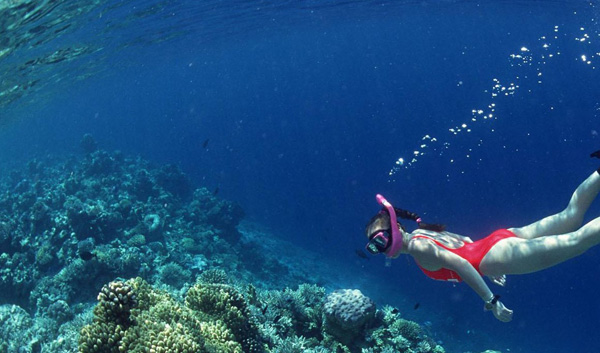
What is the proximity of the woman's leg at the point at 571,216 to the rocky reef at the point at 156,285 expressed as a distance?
3786mm

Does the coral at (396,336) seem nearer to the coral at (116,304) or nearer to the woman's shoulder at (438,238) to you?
the woman's shoulder at (438,238)

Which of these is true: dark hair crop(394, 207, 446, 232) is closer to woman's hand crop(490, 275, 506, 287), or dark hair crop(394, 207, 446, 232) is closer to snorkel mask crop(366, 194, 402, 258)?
snorkel mask crop(366, 194, 402, 258)

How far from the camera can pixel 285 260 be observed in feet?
83.3

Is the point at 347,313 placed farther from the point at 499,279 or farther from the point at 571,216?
the point at 571,216

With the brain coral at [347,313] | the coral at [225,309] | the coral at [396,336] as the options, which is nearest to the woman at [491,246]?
the coral at [225,309]

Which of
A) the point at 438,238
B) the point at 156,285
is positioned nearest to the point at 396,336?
the point at 438,238

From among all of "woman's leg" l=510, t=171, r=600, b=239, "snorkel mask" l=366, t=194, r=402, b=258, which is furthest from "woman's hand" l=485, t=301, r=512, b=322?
"woman's leg" l=510, t=171, r=600, b=239

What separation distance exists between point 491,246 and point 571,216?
1424 millimetres

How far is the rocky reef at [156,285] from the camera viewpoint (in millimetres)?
4691

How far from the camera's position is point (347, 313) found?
26.2 ft

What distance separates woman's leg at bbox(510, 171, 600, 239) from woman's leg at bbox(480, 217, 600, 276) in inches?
31.2

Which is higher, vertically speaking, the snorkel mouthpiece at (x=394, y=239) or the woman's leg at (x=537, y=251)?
the snorkel mouthpiece at (x=394, y=239)

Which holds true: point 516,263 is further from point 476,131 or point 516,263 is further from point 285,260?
point 476,131

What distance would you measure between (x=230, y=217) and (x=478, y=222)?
51.5m
